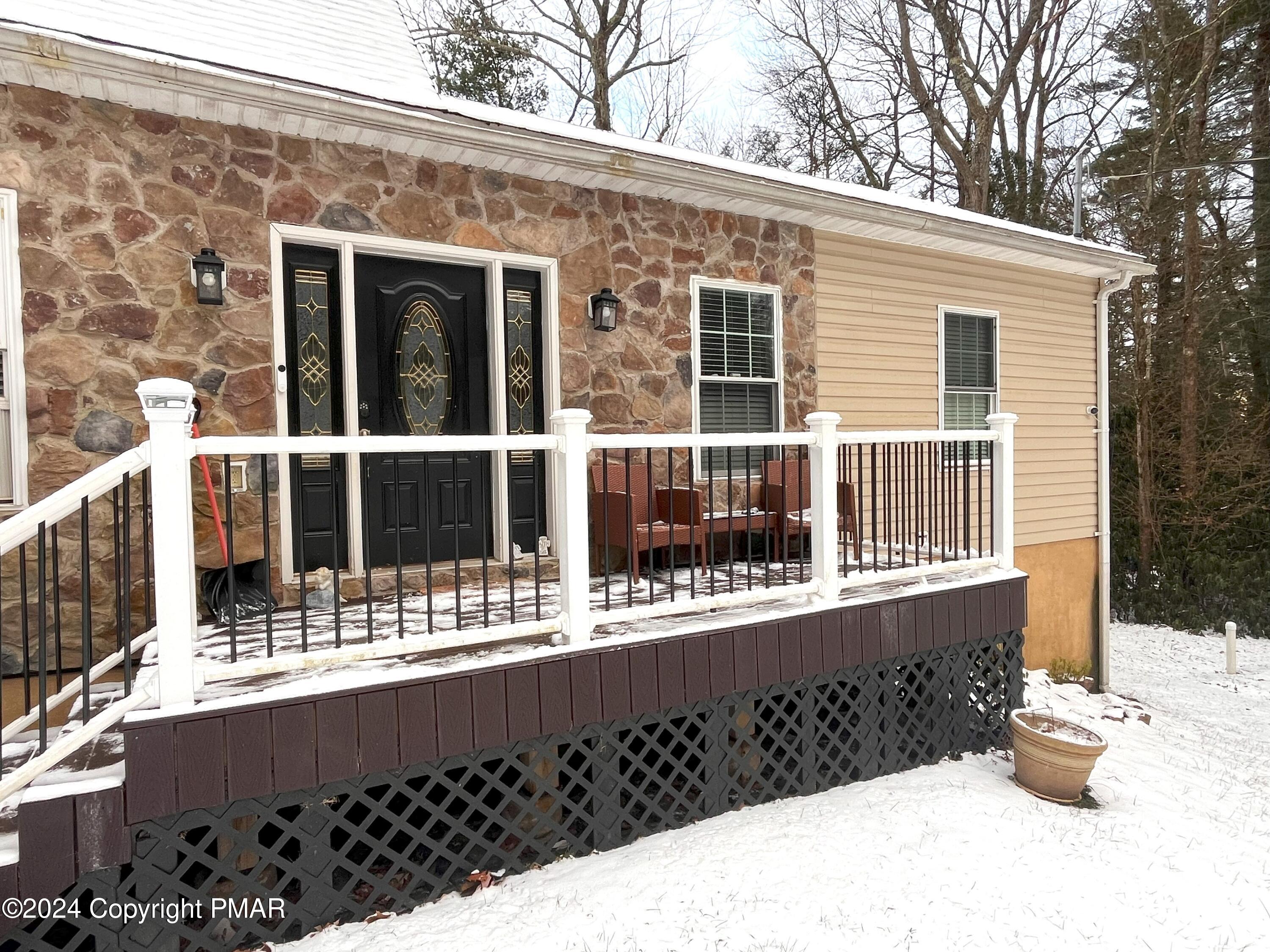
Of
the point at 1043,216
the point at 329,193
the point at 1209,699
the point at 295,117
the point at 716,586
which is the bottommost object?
the point at 1209,699

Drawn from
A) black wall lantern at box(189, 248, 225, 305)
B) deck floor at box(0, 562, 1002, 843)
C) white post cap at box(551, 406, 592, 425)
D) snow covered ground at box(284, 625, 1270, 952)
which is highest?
black wall lantern at box(189, 248, 225, 305)

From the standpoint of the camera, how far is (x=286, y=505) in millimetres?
4254

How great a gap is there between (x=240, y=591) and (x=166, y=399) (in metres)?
1.85

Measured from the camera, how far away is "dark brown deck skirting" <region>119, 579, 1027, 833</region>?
2.60 meters

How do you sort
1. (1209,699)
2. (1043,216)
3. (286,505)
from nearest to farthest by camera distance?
(286,505)
(1209,699)
(1043,216)

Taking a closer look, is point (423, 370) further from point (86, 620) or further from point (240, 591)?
point (86, 620)

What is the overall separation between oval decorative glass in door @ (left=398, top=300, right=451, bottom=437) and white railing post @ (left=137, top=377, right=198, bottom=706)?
6.77 ft

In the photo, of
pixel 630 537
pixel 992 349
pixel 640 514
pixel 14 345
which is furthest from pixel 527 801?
pixel 992 349

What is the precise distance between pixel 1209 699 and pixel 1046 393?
166 inches

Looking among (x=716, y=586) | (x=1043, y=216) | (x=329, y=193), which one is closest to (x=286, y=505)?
(x=329, y=193)

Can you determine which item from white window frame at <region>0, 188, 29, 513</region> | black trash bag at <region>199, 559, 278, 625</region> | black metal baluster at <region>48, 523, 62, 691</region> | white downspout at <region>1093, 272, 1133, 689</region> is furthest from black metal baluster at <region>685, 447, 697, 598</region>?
white downspout at <region>1093, 272, 1133, 689</region>

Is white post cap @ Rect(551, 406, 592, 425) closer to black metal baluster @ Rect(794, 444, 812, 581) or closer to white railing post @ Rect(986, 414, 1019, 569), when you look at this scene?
black metal baluster @ Rect(794, 444, 812, 581)

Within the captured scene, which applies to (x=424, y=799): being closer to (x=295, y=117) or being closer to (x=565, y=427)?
(x=565, y=427)

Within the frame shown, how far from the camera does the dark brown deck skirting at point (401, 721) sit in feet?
8.05
